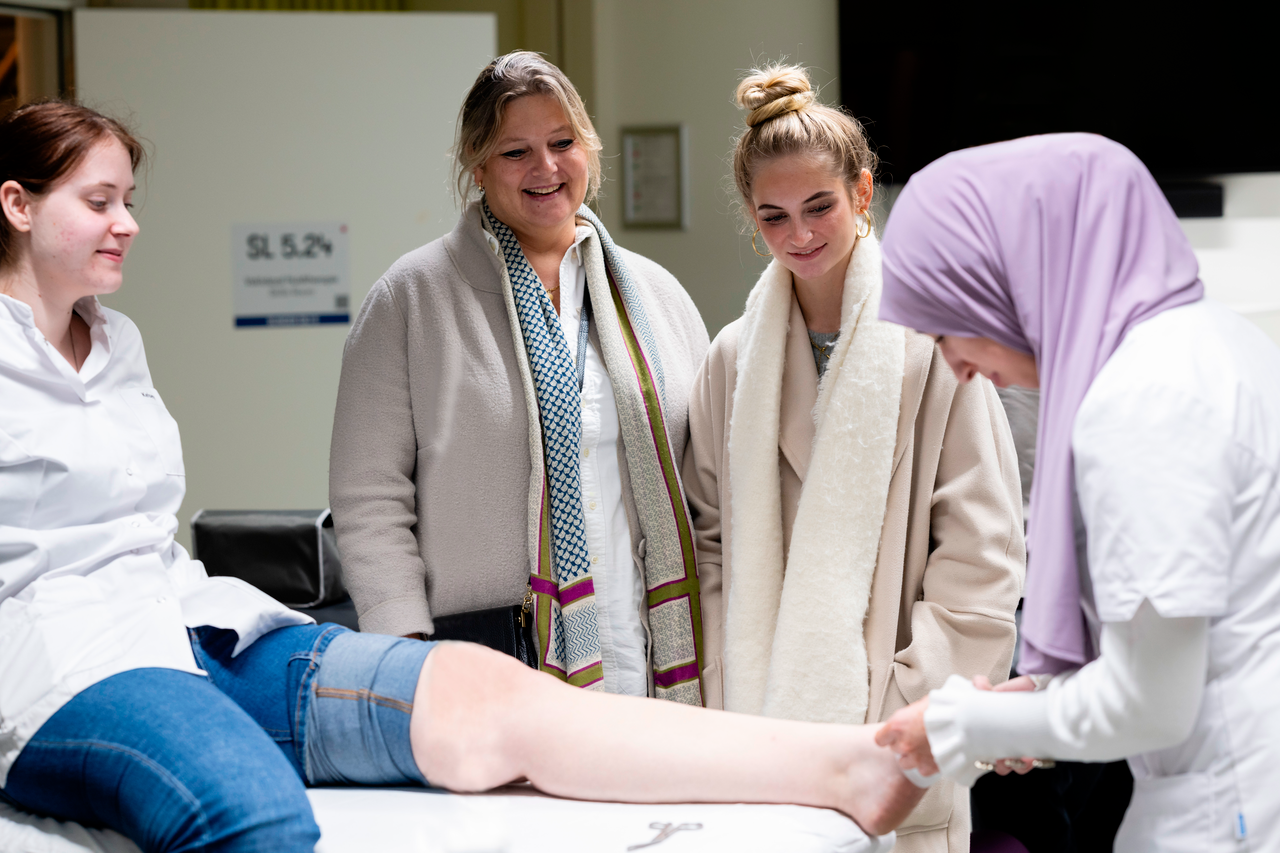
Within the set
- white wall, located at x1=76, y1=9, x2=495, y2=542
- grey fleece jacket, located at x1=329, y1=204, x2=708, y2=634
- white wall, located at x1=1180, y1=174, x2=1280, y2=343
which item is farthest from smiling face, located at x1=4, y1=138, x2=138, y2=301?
white wall, located at x1=1180, y1=174, x2=1280, y2=343

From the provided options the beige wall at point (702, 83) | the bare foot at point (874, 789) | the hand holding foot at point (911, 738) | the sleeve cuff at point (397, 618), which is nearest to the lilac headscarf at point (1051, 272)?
the hand holding foot at point (911, 738)

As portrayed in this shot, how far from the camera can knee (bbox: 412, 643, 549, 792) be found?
1376 millimetres

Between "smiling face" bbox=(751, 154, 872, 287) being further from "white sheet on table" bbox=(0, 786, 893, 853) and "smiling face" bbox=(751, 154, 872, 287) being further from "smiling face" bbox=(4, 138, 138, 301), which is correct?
"smiling face" bbox=(4, 138, 138, 301)

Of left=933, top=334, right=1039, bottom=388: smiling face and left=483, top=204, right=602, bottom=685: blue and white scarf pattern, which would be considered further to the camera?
left=483, top=204, right=602, bottom=685: blue and white scarf pattern

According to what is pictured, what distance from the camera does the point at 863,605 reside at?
5.24 ft

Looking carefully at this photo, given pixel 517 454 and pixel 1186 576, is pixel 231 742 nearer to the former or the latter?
pixel 517 454

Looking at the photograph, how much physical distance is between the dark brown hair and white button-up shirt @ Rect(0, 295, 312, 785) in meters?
0.18

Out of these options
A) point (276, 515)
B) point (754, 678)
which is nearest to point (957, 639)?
point (754, 678)

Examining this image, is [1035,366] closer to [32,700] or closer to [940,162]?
[940,162]

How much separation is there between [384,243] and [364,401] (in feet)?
6.59

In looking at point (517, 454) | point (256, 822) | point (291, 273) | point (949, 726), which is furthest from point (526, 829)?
point (291, 273)

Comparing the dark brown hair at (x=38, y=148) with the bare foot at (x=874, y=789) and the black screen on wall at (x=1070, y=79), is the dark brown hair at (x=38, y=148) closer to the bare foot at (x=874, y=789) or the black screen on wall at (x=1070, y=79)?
the bare foot at (x=874, y=789)

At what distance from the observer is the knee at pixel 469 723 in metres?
1.38

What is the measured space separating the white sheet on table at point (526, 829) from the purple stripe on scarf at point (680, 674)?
0.41 metres
